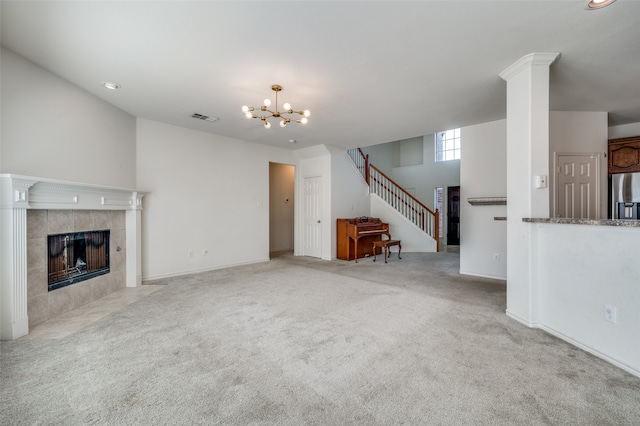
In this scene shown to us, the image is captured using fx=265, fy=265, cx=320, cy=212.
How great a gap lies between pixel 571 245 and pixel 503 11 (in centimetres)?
199

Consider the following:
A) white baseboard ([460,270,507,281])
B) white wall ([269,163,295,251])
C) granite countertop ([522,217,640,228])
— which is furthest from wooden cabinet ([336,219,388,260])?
granite countertop ([522,217,640,228])

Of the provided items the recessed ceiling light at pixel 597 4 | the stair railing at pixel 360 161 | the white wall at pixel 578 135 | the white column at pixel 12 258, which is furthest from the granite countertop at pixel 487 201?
the white column at pixel 12 258

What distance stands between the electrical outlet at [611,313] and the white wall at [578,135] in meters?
2.67

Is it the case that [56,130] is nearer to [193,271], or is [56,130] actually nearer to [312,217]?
[193,271]

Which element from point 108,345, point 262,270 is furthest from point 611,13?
point 262,270

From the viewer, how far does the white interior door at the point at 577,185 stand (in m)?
4.04

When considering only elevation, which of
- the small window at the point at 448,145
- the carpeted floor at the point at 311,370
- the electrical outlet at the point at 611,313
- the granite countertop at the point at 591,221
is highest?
the small window at the point at 448,145

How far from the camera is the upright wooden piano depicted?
6043 millimetres

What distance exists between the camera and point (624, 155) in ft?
13.5

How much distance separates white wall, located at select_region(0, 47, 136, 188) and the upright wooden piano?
14.0 feet

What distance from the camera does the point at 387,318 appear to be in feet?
9.07

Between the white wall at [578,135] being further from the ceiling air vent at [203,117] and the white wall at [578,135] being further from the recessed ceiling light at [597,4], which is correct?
the ceiling air vent at [203,117]

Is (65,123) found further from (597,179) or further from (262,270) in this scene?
(597,179)

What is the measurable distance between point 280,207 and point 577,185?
6119mm
